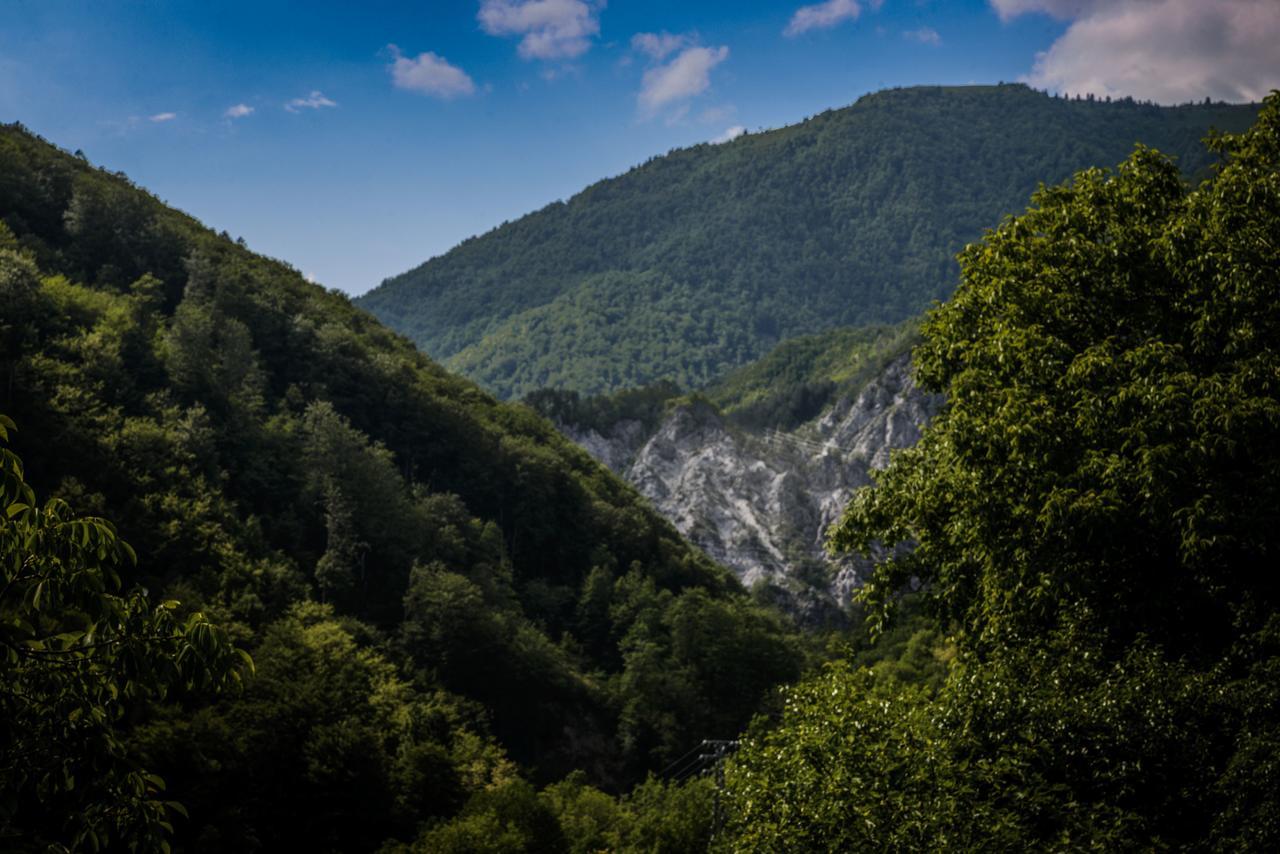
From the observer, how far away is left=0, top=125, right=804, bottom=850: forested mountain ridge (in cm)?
3444

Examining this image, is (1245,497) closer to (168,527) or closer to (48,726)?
(48,726)

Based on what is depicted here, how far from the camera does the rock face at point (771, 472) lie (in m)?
144

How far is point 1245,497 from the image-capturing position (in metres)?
11.7

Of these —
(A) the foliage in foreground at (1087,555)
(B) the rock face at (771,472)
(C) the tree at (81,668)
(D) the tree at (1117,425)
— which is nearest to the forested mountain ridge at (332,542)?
(A) the foliage in foreground at (1087,555)

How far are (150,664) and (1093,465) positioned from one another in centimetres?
1058

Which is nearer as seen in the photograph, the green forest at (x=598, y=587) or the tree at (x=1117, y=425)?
the green forest at (x=598, y=587)

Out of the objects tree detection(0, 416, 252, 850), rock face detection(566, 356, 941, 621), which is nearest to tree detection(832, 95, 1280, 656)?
tree detection(0, 416, 252, 850)

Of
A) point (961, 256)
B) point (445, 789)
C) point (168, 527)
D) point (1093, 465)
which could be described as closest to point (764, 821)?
point (1093, 465)

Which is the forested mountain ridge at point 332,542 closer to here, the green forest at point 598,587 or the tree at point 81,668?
the green forest at point 598,587

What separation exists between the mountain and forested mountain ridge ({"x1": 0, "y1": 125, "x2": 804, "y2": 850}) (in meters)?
53.0

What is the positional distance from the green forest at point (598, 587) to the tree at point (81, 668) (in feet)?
0.08

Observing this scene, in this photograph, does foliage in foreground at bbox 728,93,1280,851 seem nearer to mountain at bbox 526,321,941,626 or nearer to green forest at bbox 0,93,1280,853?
green forest at bbox 0,93,1280,853

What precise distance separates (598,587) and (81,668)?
66.3m

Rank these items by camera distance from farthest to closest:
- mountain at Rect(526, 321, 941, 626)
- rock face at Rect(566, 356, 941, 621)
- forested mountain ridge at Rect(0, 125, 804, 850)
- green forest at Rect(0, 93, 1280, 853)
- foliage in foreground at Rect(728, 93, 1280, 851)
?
mountain at Rect(526, 321, 941, 626), rock face at Rect(566, 356, 941, 621), forested mountain ridge at Rect(0, 125, 804, 850), foliage in foreground at Rect(728, 93, 1280, 851), green forest at Rect(0, 93, 1280, 853)
